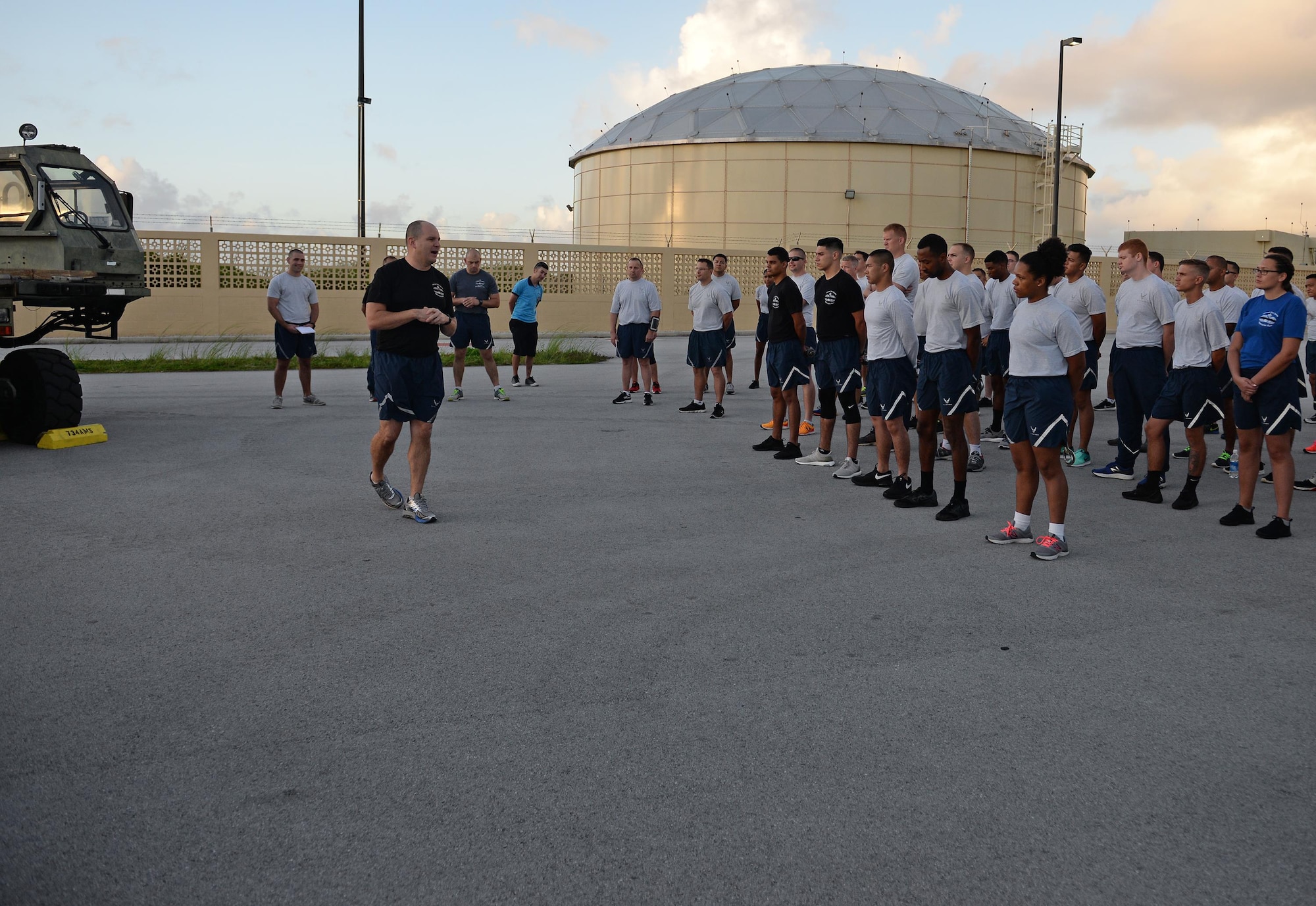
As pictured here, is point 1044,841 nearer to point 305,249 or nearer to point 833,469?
point 833,469

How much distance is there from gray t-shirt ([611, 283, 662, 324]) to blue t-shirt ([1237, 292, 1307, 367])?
307 inches

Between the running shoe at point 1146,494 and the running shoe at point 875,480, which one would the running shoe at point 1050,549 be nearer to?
the running shoe at point 1146,494

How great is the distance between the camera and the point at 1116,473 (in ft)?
30.0

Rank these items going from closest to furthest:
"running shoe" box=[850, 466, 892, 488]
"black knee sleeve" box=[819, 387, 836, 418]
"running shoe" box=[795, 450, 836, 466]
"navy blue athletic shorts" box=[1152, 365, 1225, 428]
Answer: "navy blue athletic shorts" box=[1152, 365, 1225, 428] < "running shoe" box=[850, 466, 892, 488] < "black knee sleeve" box=[819, 387, 836, 418] < "running shoe" box=[795, 450, 836, 466]

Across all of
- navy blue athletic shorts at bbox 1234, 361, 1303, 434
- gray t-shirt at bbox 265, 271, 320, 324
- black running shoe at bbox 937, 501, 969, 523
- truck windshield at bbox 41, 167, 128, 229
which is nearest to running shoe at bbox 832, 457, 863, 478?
black running shoe at bbox 937, 501, 969, 523

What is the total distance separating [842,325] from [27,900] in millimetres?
7320

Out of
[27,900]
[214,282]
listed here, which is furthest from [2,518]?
[214,282]

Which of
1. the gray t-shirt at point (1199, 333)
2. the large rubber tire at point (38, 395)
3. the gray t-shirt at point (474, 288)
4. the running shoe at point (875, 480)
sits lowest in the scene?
the running shoe at point (875, 480)

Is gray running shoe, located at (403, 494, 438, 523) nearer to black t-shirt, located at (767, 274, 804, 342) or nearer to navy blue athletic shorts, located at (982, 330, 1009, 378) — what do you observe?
black t-shirt, located at (767, 274, 804, 342)

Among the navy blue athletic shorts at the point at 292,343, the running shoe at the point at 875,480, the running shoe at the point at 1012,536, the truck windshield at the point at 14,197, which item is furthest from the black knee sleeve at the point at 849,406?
the truck windshield at the point at 14,197

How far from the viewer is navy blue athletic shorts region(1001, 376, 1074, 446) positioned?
6.40 m

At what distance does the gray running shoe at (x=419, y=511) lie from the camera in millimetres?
7195

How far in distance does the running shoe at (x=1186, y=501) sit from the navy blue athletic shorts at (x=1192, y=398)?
491 millimetres

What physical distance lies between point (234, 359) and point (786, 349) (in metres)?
13.7
